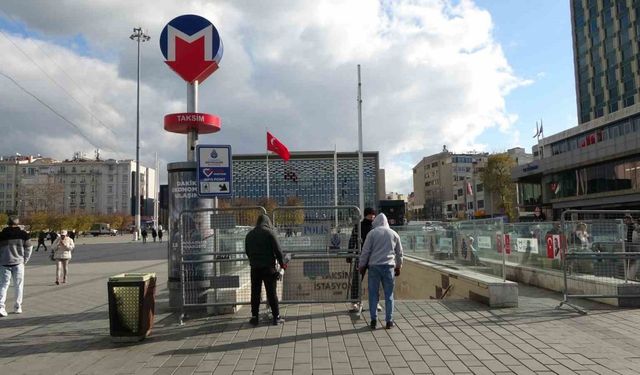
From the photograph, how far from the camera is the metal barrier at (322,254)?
8664mm

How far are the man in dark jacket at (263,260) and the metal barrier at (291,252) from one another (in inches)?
31.4

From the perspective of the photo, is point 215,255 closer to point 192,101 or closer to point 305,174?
point 192,101

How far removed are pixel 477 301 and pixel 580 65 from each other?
81304mm

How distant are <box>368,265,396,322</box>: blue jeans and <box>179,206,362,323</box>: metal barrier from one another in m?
1.01

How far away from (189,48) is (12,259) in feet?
17.4

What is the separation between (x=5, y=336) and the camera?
7711mm

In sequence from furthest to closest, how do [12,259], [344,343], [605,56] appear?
[605,56] < [12,259] < [344,343]

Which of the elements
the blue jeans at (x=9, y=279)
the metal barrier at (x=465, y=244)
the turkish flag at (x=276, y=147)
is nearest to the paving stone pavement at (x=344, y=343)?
the blue jeans at (x=9, y=279)

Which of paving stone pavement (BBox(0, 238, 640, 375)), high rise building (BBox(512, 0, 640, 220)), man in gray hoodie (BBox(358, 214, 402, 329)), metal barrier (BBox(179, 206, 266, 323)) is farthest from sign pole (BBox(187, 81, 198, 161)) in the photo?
high rise building (BBox(512, 0, 640, 220))

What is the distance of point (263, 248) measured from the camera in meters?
7.68

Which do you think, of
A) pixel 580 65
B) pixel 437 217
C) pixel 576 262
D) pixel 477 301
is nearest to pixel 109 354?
pixel 477 301

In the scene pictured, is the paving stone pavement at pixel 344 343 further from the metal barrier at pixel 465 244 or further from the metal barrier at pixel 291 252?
the metal barrier at pixel 465 244

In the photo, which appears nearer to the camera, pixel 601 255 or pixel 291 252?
pixel 291 252

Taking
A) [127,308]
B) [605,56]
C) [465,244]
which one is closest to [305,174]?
[605,56]
